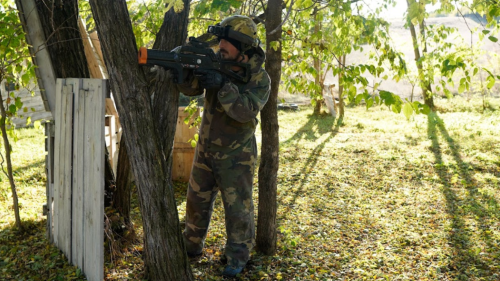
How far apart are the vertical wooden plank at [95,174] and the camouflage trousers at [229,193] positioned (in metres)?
0.99

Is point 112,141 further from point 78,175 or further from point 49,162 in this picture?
point 78,175

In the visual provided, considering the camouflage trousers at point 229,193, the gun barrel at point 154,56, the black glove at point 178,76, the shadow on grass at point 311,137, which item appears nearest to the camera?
the gun barrel at point 154,56

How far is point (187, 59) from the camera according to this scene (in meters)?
3.16

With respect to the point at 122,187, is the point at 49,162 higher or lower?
higher

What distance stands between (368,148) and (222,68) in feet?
23.9

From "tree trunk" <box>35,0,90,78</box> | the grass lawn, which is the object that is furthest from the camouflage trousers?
"tree trunk" <box>35,0,90,78</box>

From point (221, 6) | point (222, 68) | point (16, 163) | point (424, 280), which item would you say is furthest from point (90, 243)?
point (16, 163)

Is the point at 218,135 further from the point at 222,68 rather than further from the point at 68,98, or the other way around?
the point at 68,98

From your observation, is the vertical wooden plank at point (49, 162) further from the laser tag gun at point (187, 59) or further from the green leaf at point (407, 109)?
the green leaf at point (407, 109)

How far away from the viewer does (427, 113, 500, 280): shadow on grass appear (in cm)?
477

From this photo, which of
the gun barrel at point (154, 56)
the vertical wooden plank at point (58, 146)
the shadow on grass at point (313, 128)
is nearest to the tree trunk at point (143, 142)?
the gun barrel at point (154, 56)

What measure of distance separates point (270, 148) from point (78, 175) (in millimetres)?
1888

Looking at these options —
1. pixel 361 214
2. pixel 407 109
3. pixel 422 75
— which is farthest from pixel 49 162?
pixel 361 214

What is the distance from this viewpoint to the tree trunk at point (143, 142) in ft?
9.86
